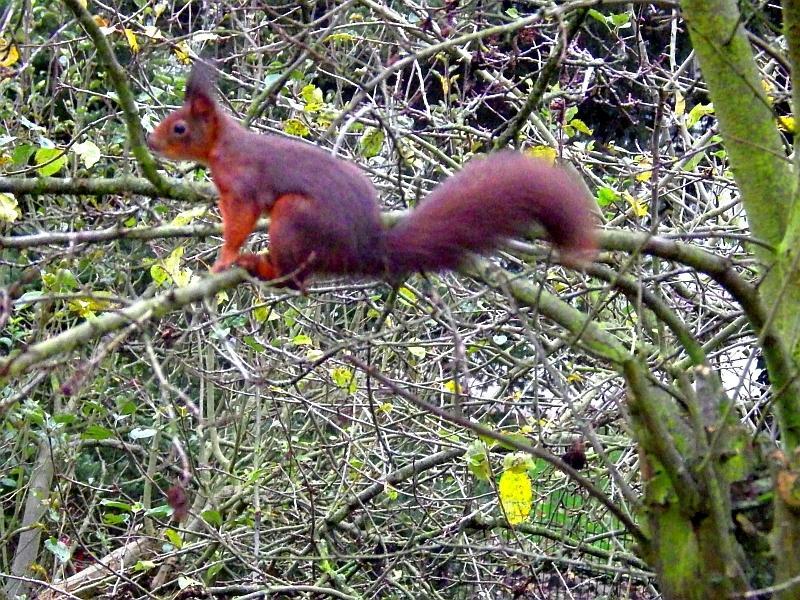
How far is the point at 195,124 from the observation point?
2.75 meters

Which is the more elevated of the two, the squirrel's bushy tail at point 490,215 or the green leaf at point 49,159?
the squirrel's bushy tail at point 490,215

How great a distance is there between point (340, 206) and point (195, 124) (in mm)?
574

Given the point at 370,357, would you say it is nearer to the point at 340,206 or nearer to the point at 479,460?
the point at 479,460

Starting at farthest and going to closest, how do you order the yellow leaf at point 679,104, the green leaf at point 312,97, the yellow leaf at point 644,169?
the yellow leaf at point 679,104, the green leaf at point 312,97, the yellow leaf at point 644,169

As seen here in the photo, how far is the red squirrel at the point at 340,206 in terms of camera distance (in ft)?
7.00

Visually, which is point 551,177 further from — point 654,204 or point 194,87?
point 194,87

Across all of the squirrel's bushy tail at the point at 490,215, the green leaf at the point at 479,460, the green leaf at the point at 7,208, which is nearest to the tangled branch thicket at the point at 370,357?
the green leaf at the point at 479,460

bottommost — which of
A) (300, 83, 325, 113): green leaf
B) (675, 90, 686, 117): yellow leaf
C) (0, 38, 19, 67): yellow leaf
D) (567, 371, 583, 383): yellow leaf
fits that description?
(567, 371, 583, 383): yellow leaf

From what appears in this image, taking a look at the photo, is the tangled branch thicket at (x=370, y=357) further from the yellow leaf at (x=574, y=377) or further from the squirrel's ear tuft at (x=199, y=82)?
the squirrel's ear tuft at (x=199, y=82)

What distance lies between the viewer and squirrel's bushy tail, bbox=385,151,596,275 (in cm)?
204

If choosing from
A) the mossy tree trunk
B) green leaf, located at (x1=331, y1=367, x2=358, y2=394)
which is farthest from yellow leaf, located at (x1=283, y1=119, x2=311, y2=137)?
the mossy tree trunk

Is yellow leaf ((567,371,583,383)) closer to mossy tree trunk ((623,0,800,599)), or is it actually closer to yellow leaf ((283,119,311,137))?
yellow leaf ((283,119,311,137))

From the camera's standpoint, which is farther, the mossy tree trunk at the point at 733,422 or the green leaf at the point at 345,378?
the green leaf at the point at 345,378

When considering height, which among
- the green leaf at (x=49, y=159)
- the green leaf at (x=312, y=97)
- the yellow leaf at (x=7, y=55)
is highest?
the green leaf at (x=312, y=97)
